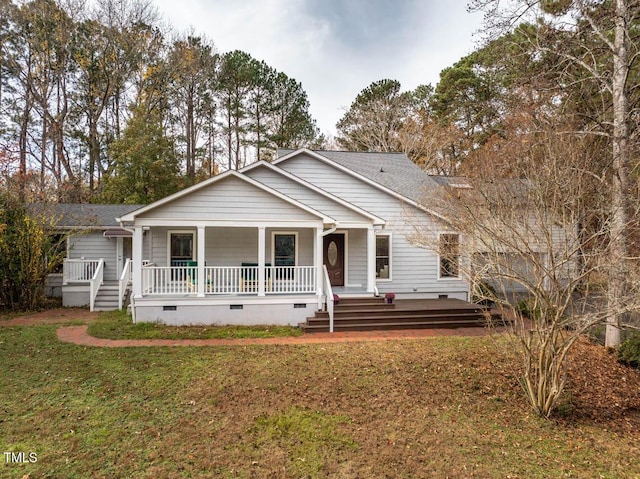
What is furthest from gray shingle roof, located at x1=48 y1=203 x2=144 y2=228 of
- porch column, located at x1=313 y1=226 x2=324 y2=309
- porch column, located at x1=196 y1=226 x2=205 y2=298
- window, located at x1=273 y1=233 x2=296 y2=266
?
porch column, located at x1=313 y1=226 x2=324 y2=309

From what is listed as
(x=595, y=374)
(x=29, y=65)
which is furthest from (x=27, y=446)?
(x=29, y=65)

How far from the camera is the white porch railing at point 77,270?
43.4 feet

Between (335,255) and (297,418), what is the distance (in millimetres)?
8288

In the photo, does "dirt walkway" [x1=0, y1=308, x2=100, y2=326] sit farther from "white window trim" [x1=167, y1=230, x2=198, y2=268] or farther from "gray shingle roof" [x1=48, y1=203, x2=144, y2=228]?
"gray shingle roof" [x1=48, y1=203, x2=144, y2=228]

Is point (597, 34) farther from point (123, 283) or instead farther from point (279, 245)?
point (123, 283)

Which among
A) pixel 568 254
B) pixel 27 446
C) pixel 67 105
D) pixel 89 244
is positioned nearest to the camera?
pixel 27 446

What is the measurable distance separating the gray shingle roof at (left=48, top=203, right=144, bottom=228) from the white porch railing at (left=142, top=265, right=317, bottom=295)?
590cm

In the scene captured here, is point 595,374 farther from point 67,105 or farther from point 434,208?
point 67,105

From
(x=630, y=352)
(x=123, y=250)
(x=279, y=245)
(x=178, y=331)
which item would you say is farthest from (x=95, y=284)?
(x=630, y=352)

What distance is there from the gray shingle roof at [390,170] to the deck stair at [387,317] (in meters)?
4.59

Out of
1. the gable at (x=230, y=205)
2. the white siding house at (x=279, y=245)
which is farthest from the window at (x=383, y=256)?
the gable at (x=230, y=205)

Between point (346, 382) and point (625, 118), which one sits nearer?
point (346, 382)

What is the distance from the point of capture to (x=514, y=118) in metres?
15.4

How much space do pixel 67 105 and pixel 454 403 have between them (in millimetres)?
29168
